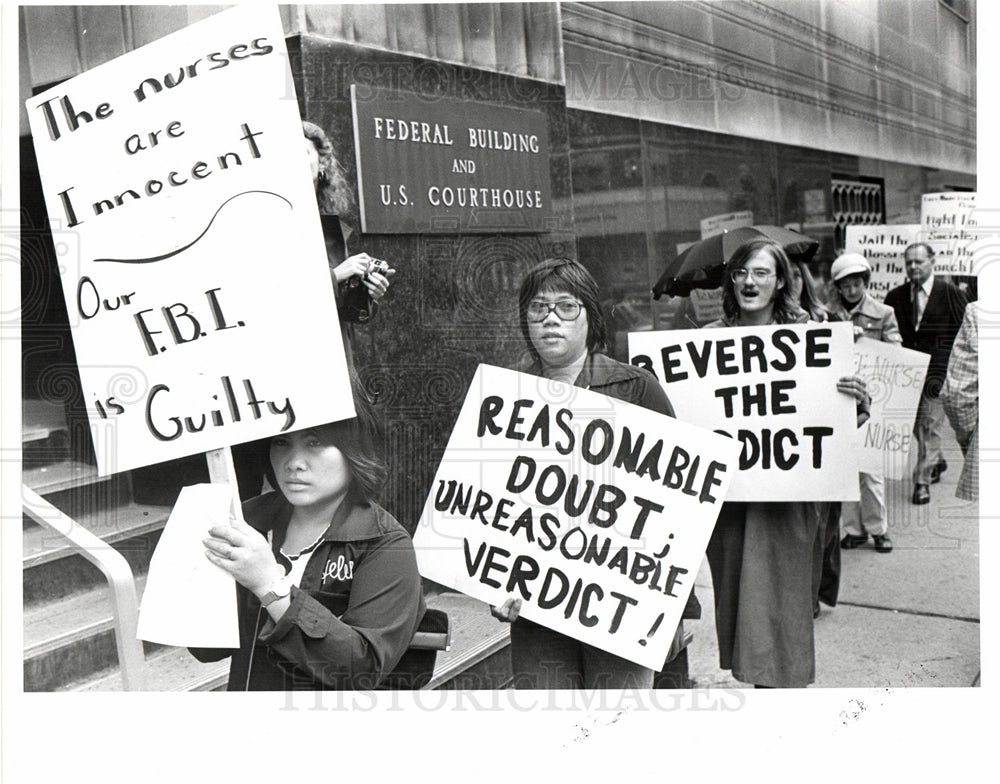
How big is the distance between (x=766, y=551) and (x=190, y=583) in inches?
81.1

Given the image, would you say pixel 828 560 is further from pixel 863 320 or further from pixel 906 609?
pixel 863 320

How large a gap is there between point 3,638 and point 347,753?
51.3 inches

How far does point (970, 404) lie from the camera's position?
409cm

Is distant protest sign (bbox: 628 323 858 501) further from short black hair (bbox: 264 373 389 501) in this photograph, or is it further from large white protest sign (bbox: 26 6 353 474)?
large white protest sign (bbox: 26 6 353 474)

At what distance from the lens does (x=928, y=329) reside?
416cm

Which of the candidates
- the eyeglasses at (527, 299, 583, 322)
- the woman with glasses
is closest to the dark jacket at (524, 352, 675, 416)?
the woman with glasses

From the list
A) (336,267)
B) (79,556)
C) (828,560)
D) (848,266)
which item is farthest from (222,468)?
(848,266)

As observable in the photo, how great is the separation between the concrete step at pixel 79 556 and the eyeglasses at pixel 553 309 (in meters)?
1.46

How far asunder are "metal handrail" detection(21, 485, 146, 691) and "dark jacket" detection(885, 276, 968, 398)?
2886mm

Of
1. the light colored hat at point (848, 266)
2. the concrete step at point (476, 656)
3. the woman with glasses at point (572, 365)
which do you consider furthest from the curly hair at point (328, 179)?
the light colored hat at point (848, 266)

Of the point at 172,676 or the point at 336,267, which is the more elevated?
the point at 336,267

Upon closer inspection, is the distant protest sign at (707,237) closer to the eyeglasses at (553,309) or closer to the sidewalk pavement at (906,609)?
the eyeglasses at (553,309)

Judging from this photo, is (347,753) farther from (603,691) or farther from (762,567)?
(762,567)

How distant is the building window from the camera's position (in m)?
4.21
